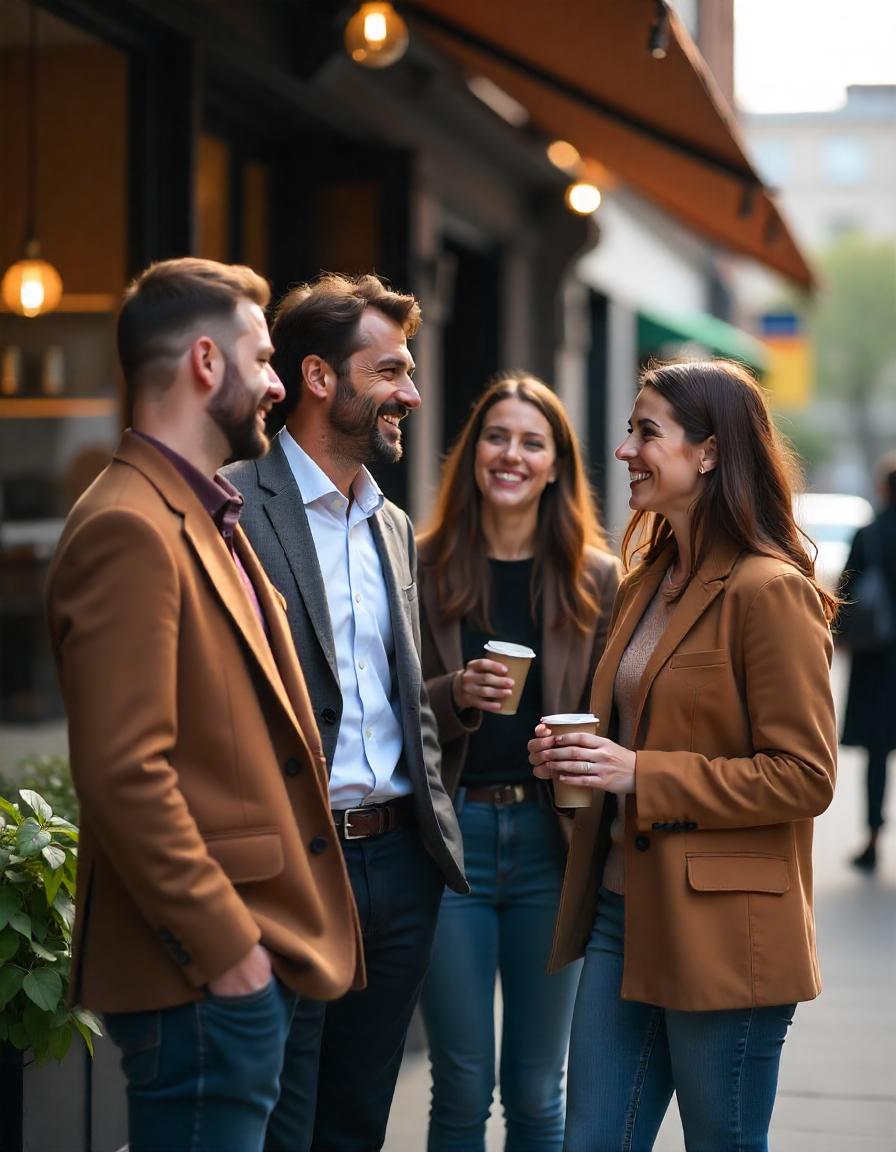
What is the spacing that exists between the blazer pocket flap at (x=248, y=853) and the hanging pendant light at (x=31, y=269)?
3.86 m

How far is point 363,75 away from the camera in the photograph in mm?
7023

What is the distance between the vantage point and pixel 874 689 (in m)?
8.89

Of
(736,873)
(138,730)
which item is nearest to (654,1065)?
(736,873)

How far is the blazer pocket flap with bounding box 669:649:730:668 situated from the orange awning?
11.2ft

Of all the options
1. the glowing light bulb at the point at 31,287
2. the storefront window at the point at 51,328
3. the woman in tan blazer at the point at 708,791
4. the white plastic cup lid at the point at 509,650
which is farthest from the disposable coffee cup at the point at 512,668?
the glowing light bulb at the point at 31,287

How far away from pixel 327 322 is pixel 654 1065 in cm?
169

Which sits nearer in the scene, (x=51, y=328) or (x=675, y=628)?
(x=675, y=628)

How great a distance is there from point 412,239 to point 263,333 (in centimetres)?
506

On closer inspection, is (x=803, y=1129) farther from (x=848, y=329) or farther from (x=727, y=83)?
(x=848, y=329)

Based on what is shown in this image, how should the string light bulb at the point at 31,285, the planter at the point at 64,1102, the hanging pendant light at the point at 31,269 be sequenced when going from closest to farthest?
the planter at the point at 64,1102 < the hanging pendant light at the point at 31,269 < the string light bulb at the point at 31,285

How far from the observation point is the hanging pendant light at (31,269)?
560 centimetres

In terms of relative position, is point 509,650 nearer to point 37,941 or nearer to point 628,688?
point 628,688

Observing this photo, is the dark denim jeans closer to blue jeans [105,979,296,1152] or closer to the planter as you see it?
the planter

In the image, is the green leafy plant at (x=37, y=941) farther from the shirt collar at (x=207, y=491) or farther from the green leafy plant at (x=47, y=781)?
the green leafy plant at (x=47, y=781)
